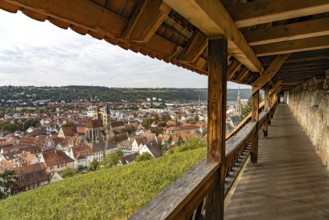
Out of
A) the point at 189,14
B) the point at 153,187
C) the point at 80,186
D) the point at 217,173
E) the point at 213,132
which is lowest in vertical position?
the point at 80,186

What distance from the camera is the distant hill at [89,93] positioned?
3692 centimetres

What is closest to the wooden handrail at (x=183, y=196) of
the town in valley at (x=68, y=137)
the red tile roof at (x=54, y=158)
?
the town in valley at (x=68, y=137)

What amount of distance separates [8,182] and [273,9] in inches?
1356

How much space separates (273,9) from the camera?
1486 millimetres

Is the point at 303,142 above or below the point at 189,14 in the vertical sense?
below

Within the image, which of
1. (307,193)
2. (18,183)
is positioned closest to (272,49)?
(307,193)

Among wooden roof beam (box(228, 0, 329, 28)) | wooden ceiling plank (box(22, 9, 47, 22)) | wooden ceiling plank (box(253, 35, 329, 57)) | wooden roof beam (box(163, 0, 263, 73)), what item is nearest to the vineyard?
wooden ceiling plank (box(253, 35, 329, 57))

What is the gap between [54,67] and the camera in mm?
50969

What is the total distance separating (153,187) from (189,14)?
14112 millimetres

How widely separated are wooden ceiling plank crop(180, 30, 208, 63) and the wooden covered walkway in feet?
6.47

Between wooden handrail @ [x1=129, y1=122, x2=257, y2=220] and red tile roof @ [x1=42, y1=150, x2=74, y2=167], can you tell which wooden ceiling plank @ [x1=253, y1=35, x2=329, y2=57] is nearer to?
wooden handrail @ [x1=129, y1=122, x2=257, y2=220]

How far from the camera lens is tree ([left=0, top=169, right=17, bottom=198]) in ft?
Answer: 90.9

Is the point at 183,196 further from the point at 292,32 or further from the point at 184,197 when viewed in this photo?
the point at 292,32

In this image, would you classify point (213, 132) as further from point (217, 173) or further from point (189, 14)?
point (189, 14)
